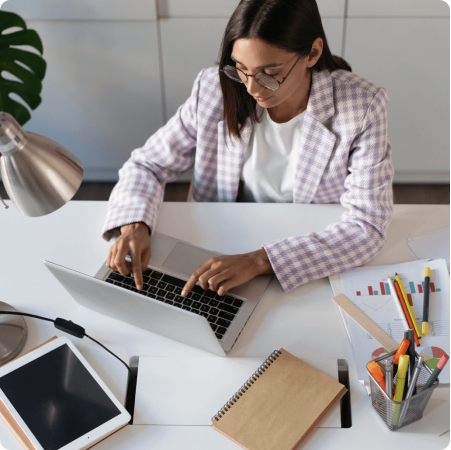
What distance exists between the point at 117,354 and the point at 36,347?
6.6 inches

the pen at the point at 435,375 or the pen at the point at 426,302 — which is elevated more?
the pen at the point at 435,375

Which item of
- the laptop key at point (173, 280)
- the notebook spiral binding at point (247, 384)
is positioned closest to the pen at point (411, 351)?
the notebook spiral binding at point (247, 384)

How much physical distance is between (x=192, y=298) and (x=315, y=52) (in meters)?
0.66

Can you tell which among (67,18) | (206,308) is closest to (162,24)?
(67,18)

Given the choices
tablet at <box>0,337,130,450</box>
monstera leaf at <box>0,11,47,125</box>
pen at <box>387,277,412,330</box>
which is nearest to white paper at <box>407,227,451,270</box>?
pen at <box>387,277,412,330</box>

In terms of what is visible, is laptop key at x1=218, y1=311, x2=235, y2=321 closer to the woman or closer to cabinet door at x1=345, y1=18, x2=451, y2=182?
the woman

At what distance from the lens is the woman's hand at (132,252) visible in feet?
3.82

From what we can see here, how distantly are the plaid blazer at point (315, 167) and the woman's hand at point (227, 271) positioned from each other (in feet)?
0.12

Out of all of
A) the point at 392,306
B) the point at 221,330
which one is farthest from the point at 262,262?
the point at 392,306

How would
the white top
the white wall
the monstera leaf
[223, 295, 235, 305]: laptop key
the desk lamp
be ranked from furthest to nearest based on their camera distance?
the white wall
the monstera leaf
the white top
[223, 295, 235, 305]: laptop key
the desk lamp

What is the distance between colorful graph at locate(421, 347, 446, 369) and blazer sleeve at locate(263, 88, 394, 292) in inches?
10.5

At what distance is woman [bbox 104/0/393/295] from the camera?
1136 millimetres

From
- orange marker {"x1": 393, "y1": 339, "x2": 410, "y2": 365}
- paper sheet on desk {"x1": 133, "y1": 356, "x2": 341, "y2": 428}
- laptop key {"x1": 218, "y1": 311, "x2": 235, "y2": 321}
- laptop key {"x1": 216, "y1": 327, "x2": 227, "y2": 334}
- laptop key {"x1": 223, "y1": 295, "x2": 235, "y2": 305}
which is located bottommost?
paper sheet on desk {"x1": 133, "y1": 356, "x2": 341, "y2": 428}

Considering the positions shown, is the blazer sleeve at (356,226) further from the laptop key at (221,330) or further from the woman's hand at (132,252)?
the woman's hand at (132,252)
